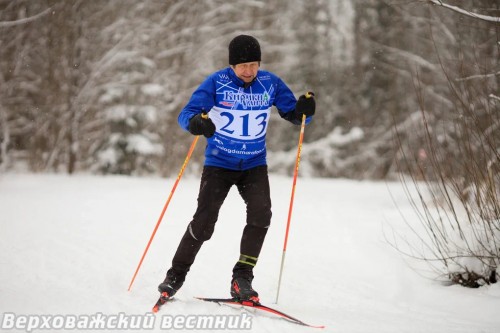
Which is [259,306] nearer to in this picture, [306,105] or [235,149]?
[235,149]

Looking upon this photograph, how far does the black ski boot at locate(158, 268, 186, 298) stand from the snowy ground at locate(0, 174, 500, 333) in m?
0.10

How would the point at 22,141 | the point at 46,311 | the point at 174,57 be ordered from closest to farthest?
the point at 46,311
the point at 22,141
the point at 174,57

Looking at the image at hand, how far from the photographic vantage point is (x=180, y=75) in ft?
53.8

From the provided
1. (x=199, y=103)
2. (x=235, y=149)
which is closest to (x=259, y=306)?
(x=235, y=149)

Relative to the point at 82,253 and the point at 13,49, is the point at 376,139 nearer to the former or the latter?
the point at 13,49

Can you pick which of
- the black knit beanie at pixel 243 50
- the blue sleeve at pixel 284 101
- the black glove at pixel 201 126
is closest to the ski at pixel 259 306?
the black glove at pixel 201 126

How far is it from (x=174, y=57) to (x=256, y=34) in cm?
293

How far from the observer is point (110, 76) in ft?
47.7

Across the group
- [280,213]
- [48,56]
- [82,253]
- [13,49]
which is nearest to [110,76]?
[48,56]

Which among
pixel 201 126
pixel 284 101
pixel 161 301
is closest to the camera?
pixel 201 126

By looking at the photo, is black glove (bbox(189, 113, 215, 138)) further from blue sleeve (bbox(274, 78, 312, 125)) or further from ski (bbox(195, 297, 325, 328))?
ski (bbox(195, 297, 325, 328))

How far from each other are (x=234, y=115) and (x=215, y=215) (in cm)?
75

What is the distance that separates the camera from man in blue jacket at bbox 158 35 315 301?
3.63m

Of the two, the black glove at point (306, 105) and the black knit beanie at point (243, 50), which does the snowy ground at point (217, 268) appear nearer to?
the black glove at point (306, 105)
